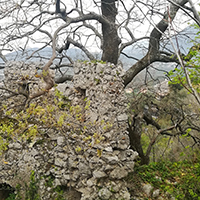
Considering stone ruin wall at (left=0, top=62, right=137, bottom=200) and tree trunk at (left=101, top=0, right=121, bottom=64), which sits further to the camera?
tree trunk at (left=101, top=0, right=121, bottom=64)

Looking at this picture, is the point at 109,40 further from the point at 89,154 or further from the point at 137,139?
the point at 89,154

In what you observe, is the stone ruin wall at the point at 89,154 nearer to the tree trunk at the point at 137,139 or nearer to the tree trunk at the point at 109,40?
the tree trunk at the point at 109,40

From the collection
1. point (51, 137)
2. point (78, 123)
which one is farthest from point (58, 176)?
point (78, 123)

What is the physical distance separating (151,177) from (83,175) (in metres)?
1.66

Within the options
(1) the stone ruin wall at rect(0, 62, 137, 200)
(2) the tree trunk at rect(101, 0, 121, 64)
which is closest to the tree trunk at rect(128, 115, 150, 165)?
(1) the stone ruin wall at rect(0, 62, 137, 200)

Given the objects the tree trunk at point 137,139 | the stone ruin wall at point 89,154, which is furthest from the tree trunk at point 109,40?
the tree trunk at point 137,139

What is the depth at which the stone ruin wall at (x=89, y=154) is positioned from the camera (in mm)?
3715

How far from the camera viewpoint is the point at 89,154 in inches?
154

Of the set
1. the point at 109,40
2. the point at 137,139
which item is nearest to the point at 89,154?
the point at 137,139

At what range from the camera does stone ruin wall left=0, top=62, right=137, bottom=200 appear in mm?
3715

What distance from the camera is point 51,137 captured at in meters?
4.58

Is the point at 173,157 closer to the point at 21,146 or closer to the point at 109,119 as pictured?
the point at 109,119

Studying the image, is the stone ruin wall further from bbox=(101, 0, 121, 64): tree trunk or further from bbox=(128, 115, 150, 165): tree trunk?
bbox=(128, 115, 150, 165): tree trunk

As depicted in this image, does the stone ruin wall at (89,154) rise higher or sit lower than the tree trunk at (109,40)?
lower
